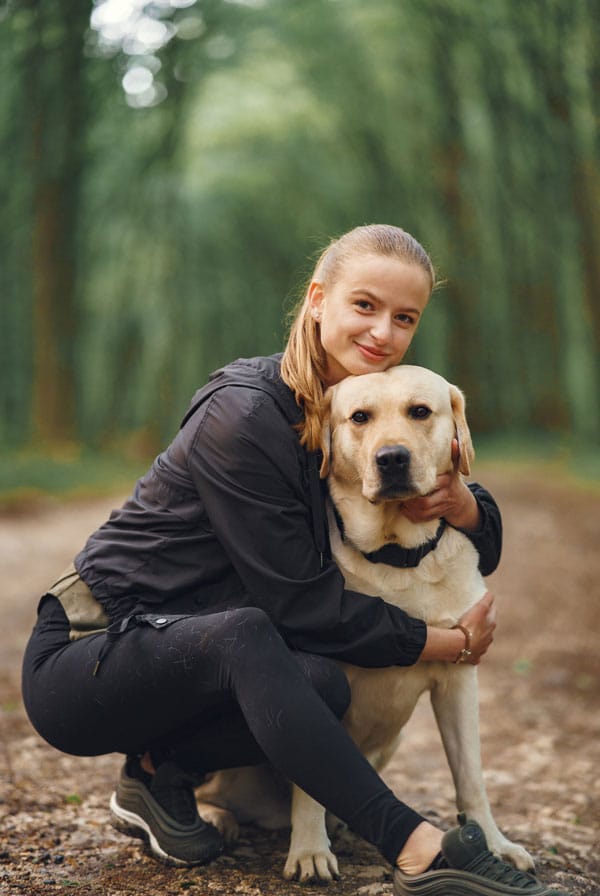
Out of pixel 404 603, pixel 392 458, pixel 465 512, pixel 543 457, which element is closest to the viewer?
pixel 392 458

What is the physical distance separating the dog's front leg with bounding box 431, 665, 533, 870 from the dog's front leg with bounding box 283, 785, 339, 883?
44 centimetres

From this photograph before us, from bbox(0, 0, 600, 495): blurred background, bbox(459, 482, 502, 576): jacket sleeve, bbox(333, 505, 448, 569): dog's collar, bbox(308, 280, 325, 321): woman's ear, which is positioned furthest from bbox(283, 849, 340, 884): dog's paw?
bbox(0, 0, 600, 495): blurred background

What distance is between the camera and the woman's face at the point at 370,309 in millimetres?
2891

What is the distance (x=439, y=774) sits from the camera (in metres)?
4.14

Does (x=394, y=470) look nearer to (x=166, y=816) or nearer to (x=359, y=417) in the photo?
(x=359, y=417)

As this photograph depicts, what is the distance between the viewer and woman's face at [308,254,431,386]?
114 inches

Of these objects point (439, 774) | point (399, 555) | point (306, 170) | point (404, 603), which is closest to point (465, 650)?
point (404, 603)

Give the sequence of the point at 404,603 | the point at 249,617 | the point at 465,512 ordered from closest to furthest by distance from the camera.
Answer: the point at 249,617
the point at 404,603
the point at 465,512

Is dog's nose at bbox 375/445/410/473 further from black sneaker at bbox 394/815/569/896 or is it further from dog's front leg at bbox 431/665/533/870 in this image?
black sneaker at bbox 394/815/569/896

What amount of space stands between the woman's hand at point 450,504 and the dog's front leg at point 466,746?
1.47ft

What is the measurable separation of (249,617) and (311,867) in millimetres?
770

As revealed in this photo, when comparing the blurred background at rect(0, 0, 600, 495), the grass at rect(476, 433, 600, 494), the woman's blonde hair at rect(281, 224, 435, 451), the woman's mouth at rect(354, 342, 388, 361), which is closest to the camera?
the woman's blonde hair at rect(281, 224, 435, 451)

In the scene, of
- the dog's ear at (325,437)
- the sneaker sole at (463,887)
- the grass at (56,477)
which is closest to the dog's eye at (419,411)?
the dog's ear at (325,437)

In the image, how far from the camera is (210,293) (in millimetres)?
24656
